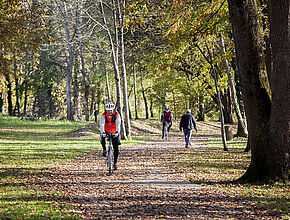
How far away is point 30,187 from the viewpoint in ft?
29.3

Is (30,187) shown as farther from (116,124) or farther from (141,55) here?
(141,55)

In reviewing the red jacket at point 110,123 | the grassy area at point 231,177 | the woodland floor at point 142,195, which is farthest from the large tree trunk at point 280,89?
the red jacket at point 110,123

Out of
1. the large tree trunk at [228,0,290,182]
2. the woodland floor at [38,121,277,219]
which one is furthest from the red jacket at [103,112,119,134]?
the large tree trunk at [228,0,290,182]

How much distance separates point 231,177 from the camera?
10.4 metres

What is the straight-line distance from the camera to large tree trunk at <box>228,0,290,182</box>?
27.5 ft

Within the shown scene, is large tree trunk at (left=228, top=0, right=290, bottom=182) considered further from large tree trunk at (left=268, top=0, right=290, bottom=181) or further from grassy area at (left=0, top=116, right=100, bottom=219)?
grassy area at (left=0, top=116, right=100, bottom=219)

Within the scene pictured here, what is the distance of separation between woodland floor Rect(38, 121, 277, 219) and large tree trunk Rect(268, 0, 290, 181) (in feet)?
5.42

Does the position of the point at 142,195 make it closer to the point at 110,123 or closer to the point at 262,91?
the point at 110,123

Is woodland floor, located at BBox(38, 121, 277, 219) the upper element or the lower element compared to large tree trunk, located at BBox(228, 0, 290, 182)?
lower

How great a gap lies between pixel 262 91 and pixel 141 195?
4042 millimetres

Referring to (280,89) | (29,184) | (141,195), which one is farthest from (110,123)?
(280,89)

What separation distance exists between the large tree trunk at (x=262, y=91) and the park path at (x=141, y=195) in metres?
1.56

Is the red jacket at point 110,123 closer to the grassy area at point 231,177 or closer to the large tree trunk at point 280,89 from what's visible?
the grassy area at point 231,177

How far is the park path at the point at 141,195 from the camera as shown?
6.53 meters
